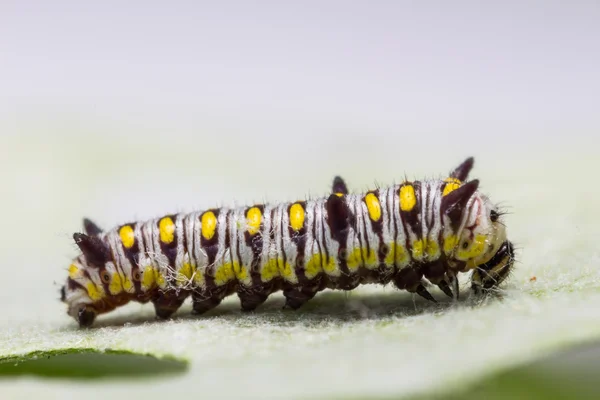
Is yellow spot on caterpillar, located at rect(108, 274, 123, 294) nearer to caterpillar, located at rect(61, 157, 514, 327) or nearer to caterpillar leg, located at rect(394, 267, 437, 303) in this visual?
caterpillar, located at rect(61, 157, 514, 327)

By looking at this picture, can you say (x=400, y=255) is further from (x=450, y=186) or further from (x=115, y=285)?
(x=115, y=285)

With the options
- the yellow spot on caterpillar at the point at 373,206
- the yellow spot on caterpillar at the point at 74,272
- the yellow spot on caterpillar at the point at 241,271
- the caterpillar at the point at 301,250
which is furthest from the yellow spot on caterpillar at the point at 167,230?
the yellow spot on caterpillar at the point at 373,206

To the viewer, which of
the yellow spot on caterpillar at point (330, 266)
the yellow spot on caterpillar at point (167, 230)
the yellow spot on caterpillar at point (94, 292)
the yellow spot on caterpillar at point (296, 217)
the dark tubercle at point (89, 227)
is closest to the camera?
the yellow spot on caterpillar at point (330, 266)

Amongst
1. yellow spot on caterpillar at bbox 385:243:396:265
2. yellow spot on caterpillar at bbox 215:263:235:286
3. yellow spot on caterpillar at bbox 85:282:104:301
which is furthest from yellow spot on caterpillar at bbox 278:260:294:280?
yellow spot on caterpillar at bbox 85:282:104:301

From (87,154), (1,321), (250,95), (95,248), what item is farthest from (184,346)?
(250,95)

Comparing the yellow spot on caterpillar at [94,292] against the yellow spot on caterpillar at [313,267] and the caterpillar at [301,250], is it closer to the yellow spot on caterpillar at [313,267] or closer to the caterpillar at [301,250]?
the caterpillar at [301,250]

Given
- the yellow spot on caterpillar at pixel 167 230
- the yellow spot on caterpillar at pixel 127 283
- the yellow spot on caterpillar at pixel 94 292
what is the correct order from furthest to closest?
the yellow spot on caterpillar at pixel 94 292, the yellow spot on caterpillar at pixel 127 283, the yellow spot on caterpillar at pixel 167 230

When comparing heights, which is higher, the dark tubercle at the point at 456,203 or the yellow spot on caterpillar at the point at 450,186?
the yellow spot on caterpillar at the point at 450,186
